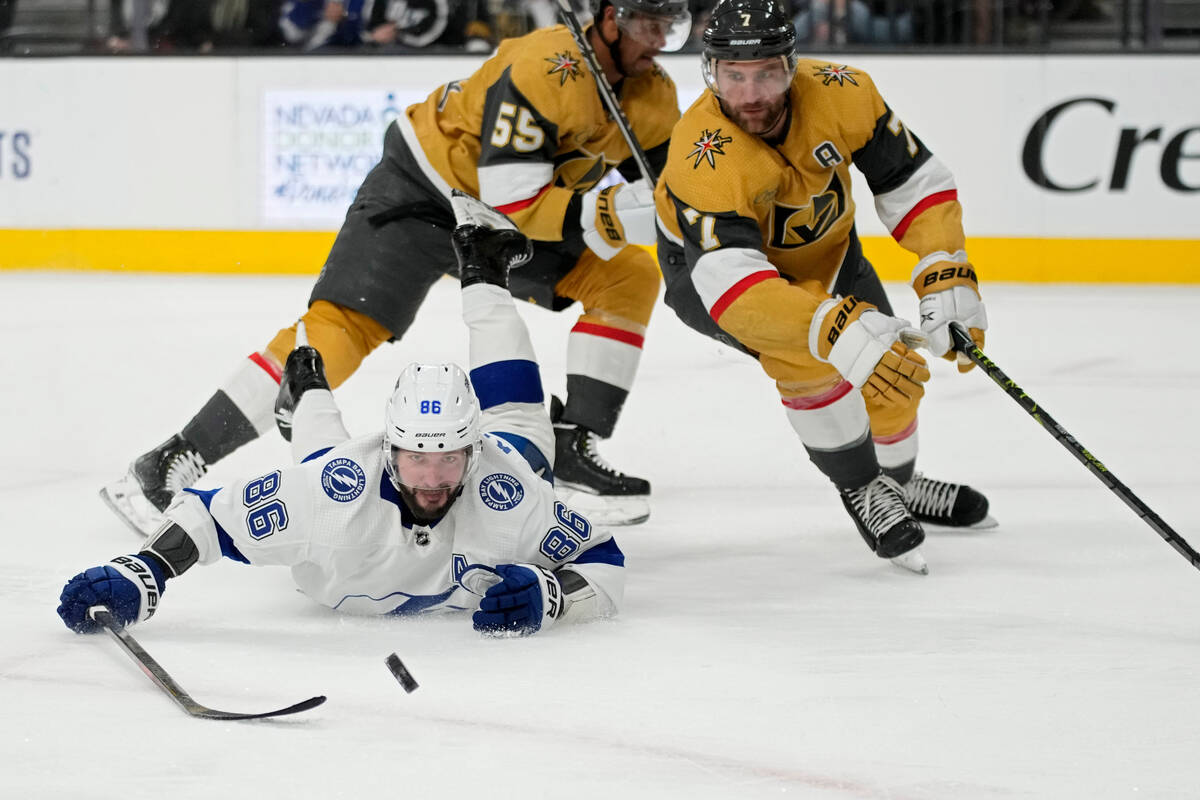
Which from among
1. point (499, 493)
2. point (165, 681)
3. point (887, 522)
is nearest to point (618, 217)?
point (887, 522)

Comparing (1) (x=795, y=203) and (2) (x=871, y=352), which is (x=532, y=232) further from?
(2) (x=871, y=352)

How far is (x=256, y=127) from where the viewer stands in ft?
23.4

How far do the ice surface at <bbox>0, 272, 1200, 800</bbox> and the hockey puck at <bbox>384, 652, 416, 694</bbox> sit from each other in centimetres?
2

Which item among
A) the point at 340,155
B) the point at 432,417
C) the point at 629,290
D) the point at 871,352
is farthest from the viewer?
the point at 340,155

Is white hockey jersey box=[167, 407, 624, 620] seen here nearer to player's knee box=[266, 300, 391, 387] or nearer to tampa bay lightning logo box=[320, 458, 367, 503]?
tampa bay lightning logo box=[320, 458, 367, 503]

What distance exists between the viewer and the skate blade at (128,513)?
309 cm

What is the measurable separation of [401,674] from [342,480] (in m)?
0.37

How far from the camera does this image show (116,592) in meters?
2.29

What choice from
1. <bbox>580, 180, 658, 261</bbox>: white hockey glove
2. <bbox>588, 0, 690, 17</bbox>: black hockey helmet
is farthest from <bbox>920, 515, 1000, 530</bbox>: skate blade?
<bbox>588, 0, 690, 17</bbox>: black hockey helmet

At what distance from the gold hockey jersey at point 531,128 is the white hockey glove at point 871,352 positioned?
0.84 meters

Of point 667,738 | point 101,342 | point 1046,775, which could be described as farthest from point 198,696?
point 101,342

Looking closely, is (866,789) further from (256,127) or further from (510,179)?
(256,127)

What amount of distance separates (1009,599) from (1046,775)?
33.9 inches

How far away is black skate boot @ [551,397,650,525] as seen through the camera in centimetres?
339
